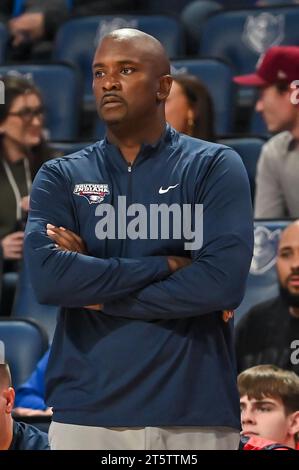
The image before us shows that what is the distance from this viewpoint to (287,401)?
9.30 ft

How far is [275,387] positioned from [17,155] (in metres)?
1.42

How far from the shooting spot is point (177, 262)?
2104 millimetres

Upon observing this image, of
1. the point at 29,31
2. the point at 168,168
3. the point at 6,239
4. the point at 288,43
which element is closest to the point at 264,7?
the point at 288,43

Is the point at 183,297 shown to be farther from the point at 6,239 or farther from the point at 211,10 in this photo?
the point at 211,10

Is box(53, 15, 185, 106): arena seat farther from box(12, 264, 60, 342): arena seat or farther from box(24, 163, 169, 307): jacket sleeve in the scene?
box(24, 163, 169, 307): jacket sleeve

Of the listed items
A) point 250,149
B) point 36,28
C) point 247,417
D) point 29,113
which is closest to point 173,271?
point 247,417

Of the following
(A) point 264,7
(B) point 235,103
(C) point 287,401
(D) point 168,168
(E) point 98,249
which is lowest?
(C) point 287,401

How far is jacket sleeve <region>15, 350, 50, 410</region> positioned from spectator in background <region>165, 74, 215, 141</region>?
2.98 ft

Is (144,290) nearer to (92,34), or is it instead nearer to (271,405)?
(271,405)

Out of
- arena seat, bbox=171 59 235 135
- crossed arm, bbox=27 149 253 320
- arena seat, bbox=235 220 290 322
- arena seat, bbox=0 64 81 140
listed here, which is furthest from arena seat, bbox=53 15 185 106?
crossed arm, bbox=27 149 253 320

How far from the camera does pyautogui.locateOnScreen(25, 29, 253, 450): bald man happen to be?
199 cm

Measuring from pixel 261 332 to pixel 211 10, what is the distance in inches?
87.4
